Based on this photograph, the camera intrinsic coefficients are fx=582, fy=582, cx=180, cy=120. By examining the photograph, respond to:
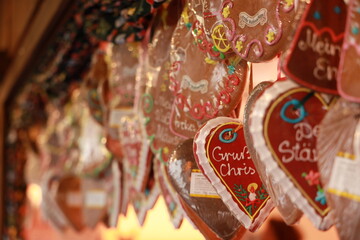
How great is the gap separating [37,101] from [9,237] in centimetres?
67

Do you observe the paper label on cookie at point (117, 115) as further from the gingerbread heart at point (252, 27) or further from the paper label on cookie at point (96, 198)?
the gingerbread heart at point (252, 27)

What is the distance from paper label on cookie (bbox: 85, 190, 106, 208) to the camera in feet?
6.81

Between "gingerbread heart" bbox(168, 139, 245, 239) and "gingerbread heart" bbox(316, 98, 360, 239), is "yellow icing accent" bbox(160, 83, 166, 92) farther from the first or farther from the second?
"gingerbread heart" bbox(316, 98, 360, 239)

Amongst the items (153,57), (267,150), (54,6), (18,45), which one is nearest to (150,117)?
(153,57)

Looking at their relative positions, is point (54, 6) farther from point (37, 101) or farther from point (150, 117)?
point (37, 101)

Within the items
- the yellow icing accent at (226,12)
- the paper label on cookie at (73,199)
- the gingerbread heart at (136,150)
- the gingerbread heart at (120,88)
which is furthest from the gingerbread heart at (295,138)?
the paper label on cookie at (73,199)

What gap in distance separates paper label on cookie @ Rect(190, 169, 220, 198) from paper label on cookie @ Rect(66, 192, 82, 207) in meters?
1.24

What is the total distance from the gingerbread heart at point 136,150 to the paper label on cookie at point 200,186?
327 millimetres

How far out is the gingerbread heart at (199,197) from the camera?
43.1 inches

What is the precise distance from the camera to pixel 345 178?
0.72 meters

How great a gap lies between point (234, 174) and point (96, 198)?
46.0 inches

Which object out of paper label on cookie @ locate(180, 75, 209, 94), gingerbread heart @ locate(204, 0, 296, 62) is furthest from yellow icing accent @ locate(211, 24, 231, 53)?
paper label on cookie @ locate(180, 75, 209, 94)

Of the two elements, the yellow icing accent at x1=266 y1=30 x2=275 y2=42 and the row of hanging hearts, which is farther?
the yellow icing accent at x1=266 y1=30 x2=275 y2=42

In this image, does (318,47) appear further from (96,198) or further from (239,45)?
(96,198)
